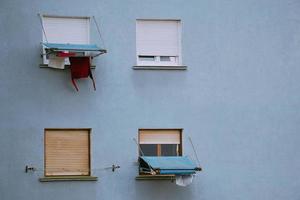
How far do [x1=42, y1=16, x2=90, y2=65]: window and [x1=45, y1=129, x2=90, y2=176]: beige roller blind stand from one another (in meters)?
1.72

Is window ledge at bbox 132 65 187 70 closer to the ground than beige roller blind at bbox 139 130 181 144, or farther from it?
farther from it

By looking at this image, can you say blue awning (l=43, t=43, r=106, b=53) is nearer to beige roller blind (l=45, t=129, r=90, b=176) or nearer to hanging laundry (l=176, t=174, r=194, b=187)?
beige roller blind (l=45, t=129, r=90, b=176)

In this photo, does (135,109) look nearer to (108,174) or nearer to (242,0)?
(108,174)

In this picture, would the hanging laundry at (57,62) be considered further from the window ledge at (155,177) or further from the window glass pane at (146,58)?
the window ledge at (155,177)

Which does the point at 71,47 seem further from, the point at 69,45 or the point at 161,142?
the point at 161,142

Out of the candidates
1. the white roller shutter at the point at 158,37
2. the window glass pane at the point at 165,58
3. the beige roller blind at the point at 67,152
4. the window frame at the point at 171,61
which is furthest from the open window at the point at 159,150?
the white roller shutter at the point at 158,37

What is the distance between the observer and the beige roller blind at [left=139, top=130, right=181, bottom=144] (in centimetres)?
2194

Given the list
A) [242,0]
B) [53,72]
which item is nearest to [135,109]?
[53,72]

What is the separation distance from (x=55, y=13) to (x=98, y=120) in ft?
8.56

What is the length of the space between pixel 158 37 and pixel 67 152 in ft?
11.2

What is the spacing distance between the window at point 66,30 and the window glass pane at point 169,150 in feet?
9.76

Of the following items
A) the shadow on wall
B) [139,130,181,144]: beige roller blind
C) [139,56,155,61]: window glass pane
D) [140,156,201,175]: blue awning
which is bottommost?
the shadow on wall

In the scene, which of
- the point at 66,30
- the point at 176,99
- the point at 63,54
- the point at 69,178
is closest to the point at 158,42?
the point at 176,99

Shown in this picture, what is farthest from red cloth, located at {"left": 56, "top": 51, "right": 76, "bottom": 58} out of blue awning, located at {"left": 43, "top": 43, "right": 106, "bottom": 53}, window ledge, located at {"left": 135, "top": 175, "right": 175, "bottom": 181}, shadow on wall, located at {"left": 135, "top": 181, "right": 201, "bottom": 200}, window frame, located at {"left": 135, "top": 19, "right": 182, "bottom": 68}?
shadow on wall, located at {"left": 135, "top": 181, "right": 201, "bottom": 200}
